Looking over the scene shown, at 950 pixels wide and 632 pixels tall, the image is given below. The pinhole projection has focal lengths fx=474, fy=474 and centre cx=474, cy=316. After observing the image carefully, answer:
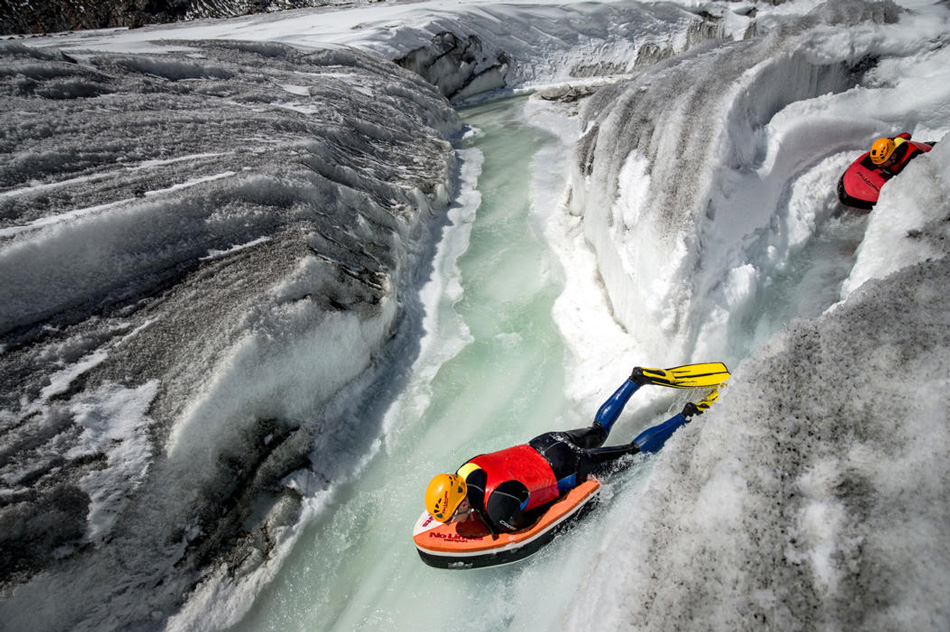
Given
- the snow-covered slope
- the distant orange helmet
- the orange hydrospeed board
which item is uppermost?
the distant orange helmet

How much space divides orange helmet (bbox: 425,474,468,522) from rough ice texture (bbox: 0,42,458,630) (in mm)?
1595

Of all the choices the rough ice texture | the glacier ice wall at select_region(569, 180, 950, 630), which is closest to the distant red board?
the glacier ice wall at select_region(569, 180, 950, 630)

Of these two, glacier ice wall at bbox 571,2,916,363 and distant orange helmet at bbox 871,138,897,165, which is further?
distant orange helmet at bbox 871,138,897,165

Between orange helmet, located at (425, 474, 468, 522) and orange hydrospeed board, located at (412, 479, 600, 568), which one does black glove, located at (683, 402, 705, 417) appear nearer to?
orange hydrospeed board, located at (412, 479, 600, 568)

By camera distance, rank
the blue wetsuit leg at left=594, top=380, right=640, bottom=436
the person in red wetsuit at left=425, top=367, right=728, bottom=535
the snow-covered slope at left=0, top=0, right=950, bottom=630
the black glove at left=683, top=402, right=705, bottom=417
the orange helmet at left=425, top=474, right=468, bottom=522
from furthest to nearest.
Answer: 1. the blue wetsuit leg at left=594, top=380, right=640, bottom=436
2. the black glove at left=683, top=402, right=705, bottom=417
3. the person in red wetsuit at left=425, top=367, right=728, bottom=535
4. the orange helmet at left=425, top=474, right=468, bottom=522
5. the snow-covered slope at left=0, top=0, right=950, bottom=630

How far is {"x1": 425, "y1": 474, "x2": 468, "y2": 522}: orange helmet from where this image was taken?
3.30m

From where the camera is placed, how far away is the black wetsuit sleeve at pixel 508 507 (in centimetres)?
347

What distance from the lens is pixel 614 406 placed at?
422 cm

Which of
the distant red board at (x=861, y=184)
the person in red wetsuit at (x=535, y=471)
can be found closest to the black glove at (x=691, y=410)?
the person in red wetsuit at (x=535, y=471)

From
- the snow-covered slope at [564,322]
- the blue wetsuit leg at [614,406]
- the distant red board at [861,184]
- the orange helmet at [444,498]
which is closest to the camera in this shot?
the snow-covered slope at [564,322]

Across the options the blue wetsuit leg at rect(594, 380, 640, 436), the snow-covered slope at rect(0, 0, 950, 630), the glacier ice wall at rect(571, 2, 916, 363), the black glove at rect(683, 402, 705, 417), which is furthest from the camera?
the glacier ice wall at rect(571, 2, 916, 363)

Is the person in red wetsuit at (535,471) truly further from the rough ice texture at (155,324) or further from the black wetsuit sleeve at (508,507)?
the rough ice texture at (155,324)

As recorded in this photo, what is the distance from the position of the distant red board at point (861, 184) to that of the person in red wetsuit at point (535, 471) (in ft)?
9.68

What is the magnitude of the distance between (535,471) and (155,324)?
3553 millimetres
